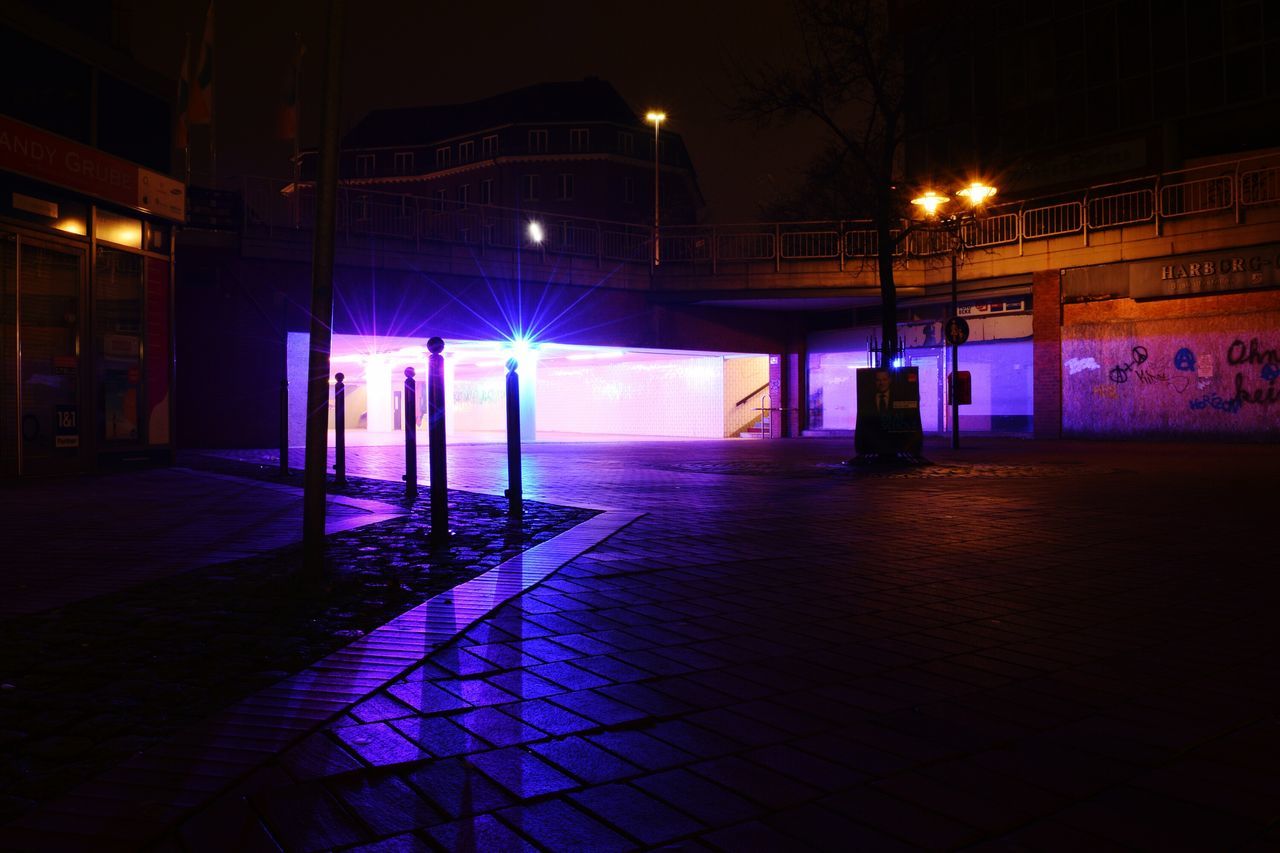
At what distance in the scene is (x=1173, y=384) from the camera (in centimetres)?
2548

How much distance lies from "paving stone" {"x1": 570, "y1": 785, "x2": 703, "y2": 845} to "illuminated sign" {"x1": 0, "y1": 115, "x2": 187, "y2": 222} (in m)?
12.8

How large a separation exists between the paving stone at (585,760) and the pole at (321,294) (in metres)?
3.07

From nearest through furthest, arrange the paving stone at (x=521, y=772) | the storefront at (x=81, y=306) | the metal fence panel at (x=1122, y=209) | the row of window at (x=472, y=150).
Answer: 1. the paving stone at (x=521, y=772)
2. the storefront at (x=81, y=306)
3. the metal fence panel at (x=1122, y=209)
4. the row of window at (x=472, y=150)

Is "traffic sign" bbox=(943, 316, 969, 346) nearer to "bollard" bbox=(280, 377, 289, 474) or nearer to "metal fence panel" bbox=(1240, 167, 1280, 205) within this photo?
"metal fence panel" bbox=(1240, 167, 1280, 205)

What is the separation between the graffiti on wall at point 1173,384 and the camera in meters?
24.0

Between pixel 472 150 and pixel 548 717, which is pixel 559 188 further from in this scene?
pixel 548 717

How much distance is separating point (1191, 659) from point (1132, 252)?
24.2 metres

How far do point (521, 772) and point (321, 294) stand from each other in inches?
148

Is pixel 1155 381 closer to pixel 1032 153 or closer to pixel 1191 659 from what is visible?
pixel 1032 153

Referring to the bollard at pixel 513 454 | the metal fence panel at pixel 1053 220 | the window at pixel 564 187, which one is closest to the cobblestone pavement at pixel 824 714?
the bollard at pixel 513 454

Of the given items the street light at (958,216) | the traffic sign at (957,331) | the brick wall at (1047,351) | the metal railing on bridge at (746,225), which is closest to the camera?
the street light at (958,216)

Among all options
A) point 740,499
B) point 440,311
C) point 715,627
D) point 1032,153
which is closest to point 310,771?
point 715,627

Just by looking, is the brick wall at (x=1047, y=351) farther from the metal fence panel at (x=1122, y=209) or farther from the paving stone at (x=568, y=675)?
the paving stone at (x=568, y=675)

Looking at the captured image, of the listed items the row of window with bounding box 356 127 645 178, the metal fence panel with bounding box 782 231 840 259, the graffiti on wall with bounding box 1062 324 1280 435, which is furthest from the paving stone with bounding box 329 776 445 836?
the row of window with bounding box 356 127 645 178
